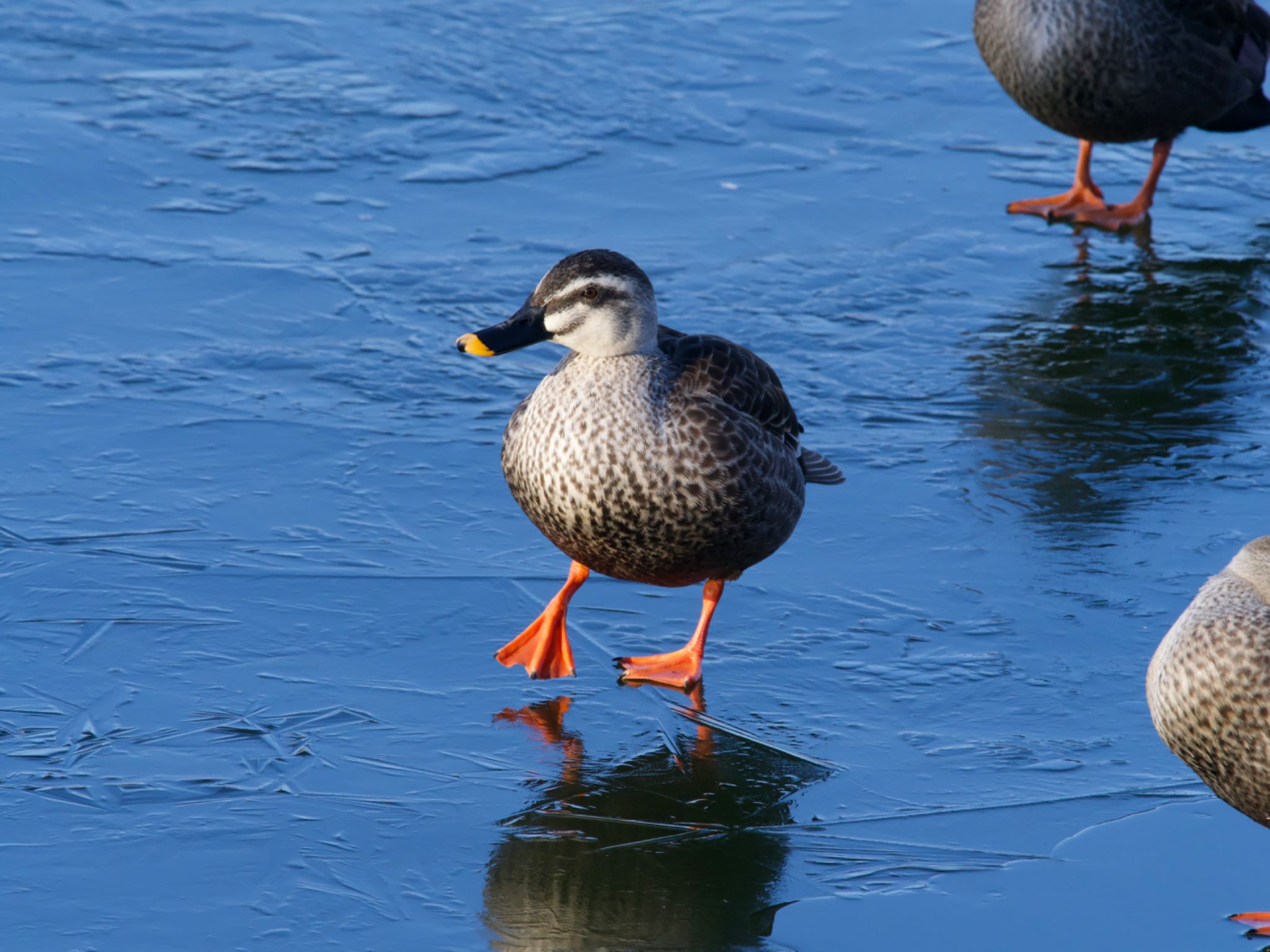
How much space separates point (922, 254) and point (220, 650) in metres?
4.19

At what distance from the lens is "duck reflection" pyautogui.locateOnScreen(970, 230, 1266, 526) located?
591 centimetres

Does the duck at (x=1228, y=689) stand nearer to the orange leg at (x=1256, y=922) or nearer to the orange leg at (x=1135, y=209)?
the orange leg at (x=1256, y=922)

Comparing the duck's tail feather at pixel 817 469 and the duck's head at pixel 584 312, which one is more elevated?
the duck's head at pixel 584 312

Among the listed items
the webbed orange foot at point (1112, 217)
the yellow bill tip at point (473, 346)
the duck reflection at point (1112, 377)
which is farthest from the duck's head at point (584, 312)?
the webbed orange foot at point (1112, 217)

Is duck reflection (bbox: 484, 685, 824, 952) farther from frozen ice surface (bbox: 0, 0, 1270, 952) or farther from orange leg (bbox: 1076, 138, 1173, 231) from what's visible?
orange leg (bbox: 1076, 138, 1173, 231)

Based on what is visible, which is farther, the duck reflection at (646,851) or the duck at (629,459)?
the duck at (629,459)

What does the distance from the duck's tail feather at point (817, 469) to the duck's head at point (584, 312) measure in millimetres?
782

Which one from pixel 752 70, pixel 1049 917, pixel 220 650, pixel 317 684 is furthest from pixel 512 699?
pixel 752 70

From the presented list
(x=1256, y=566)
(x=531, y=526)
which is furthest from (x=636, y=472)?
(x=1256, y=566)

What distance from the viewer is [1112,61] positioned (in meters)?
8.26

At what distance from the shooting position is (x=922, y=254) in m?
7.74

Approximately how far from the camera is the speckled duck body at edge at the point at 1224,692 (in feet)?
11.8

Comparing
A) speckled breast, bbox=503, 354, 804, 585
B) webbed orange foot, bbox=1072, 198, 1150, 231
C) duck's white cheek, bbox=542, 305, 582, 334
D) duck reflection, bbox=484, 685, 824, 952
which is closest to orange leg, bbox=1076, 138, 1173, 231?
webbed orange foot, bbox=1072, 198, 1150, 231

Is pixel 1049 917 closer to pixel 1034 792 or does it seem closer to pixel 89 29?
pixel 1034 792
